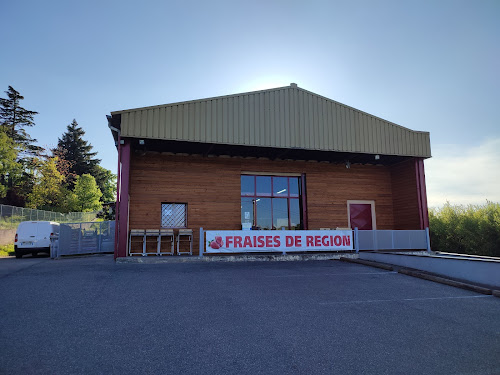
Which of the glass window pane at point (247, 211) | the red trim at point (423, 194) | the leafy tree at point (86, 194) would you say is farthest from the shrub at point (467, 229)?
the leafy tree at point (86, 194)

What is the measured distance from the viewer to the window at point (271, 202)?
49.3 ft

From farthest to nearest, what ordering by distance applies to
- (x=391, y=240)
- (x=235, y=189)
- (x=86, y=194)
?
(x=86, y=194) → (x=235, y=189) → (x=391, y=240)

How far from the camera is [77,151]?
61.9 meters

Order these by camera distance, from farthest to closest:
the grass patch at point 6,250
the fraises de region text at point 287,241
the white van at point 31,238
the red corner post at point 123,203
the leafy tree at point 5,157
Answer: the leafy tree at point 5,157 < the grass patch at point 6,250 < the white van at point 31,238 < the fraises de region text at point 287,241 < the red corner post at point 123,203

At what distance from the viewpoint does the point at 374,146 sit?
14484 mm

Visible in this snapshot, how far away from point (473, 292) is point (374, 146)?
319 inches

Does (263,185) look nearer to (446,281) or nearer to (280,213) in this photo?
(280,213)

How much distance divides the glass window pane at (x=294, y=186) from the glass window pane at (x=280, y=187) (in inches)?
10.6

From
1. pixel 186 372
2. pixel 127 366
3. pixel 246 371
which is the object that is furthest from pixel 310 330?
pixel 127 366

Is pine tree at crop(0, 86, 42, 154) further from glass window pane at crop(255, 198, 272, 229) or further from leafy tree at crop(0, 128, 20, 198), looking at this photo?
glass window pane at crop(255, 198, 272, 229)

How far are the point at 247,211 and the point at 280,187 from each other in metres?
2.04

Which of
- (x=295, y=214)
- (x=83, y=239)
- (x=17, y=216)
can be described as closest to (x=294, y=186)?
(x=295, y=214)

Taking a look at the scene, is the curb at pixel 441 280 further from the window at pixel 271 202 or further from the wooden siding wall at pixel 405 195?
the wooden siding wall at pixel 405 195

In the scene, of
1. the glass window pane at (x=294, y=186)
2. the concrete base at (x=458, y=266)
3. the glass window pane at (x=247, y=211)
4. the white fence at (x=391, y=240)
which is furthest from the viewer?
the glass window pane at (x=294, y=186)
